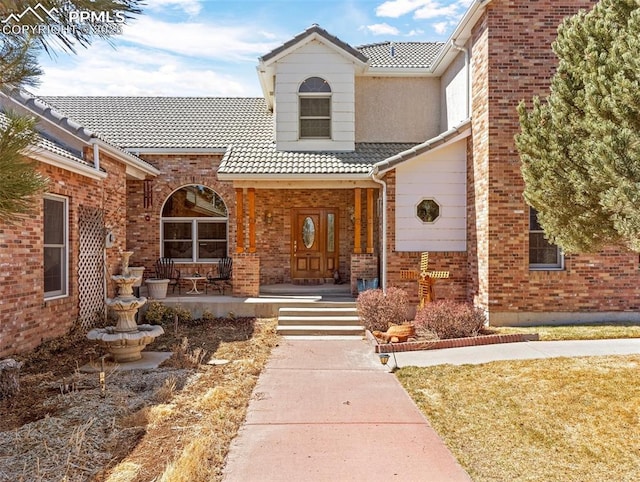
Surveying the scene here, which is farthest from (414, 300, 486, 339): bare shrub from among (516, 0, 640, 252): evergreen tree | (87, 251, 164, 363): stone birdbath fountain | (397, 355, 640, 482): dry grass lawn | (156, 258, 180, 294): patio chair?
(156, 258, 180, 294): patio chair

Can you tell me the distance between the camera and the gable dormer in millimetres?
13500

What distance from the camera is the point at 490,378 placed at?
667 cm

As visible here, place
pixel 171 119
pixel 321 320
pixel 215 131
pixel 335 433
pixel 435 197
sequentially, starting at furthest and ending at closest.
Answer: pixel 171 119 → pixel 215 131 → pixel 435 197 → pixel 321 320 → pixel 335 433

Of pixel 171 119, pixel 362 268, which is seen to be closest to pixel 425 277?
pixel 362 268

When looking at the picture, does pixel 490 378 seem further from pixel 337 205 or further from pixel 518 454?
pixel 337 205

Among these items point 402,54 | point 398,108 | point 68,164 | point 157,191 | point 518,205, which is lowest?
point 518,205

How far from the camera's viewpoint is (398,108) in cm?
1434

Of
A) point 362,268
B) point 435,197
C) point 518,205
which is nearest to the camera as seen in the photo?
point 518,205

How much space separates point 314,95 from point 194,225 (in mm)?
5101

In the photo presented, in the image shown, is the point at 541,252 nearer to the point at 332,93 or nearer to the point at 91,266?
the point at 332,93

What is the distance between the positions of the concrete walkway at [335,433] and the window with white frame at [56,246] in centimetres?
477

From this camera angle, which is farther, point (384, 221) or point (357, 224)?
point (357, 224)

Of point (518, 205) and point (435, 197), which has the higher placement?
point (435, 197)
